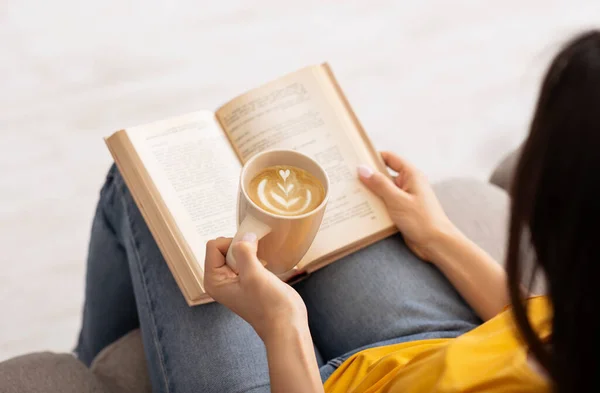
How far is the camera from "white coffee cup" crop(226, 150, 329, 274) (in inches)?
24.2

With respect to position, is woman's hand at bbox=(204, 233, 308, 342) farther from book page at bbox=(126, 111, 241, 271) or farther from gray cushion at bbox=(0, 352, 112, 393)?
gray cushion at bbox=(0, 352, 112, 393)

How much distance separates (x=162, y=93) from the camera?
1533 millimetres

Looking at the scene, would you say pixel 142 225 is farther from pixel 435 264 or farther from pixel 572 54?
pixel 572 54

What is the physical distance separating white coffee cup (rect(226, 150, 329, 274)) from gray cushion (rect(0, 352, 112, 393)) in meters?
0.26

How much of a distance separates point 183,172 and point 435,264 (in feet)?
1.24

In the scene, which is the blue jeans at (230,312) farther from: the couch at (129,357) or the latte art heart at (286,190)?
the latte art heart at (286,190)

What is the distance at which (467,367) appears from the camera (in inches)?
22.9

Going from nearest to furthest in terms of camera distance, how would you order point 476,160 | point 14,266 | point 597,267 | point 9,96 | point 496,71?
point 597,267 < point 14,266 < point 9,96 < point 476,160 < point 496,71

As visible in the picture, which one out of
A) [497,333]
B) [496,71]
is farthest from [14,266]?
[496,71]

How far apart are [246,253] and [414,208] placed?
314mm

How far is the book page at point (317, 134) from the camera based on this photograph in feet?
2.75

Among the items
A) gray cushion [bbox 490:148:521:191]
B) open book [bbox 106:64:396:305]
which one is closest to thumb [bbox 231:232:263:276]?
open book [bbox 106:64:396:305]

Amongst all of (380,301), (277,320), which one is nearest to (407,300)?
(380,301)

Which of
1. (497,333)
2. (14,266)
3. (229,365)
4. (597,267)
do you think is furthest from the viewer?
(14,266)
